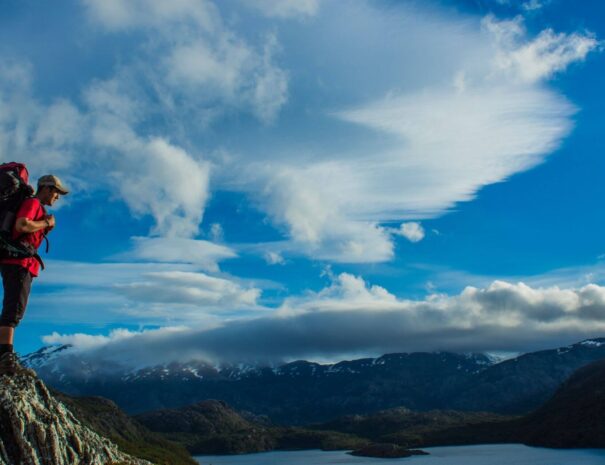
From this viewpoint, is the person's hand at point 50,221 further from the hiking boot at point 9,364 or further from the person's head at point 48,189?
the hiking boot at point 9,364

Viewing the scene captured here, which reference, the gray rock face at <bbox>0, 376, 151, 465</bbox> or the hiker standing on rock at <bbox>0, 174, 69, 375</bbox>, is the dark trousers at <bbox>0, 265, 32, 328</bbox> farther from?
the gray rock face at <bbox>0, 376, 151, 465</bbox>

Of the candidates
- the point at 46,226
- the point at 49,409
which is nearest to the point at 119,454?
the point at 49,409

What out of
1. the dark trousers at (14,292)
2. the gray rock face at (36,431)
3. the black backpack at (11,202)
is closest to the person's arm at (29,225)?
the black backpack at (11,202)

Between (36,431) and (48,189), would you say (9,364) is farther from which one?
(48,189)

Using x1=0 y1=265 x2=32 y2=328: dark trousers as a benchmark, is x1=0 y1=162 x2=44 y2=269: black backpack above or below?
above

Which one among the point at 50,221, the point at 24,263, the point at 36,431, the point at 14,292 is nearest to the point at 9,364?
the point at 36,431

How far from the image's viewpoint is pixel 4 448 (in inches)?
528

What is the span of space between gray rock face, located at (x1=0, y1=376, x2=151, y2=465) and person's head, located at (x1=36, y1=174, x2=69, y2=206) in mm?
4663

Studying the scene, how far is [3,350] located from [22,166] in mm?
4655

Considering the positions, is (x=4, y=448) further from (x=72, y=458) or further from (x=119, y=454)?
(x=119, y=454)

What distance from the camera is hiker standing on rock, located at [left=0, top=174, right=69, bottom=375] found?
1401cm

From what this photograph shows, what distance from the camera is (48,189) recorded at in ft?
48.1

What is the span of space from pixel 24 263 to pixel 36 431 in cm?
407

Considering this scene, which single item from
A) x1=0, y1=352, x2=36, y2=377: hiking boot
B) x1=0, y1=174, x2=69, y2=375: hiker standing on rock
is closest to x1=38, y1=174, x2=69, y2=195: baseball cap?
x1=0, y1=174, x2=69, y2=375: hiker standing on rock
